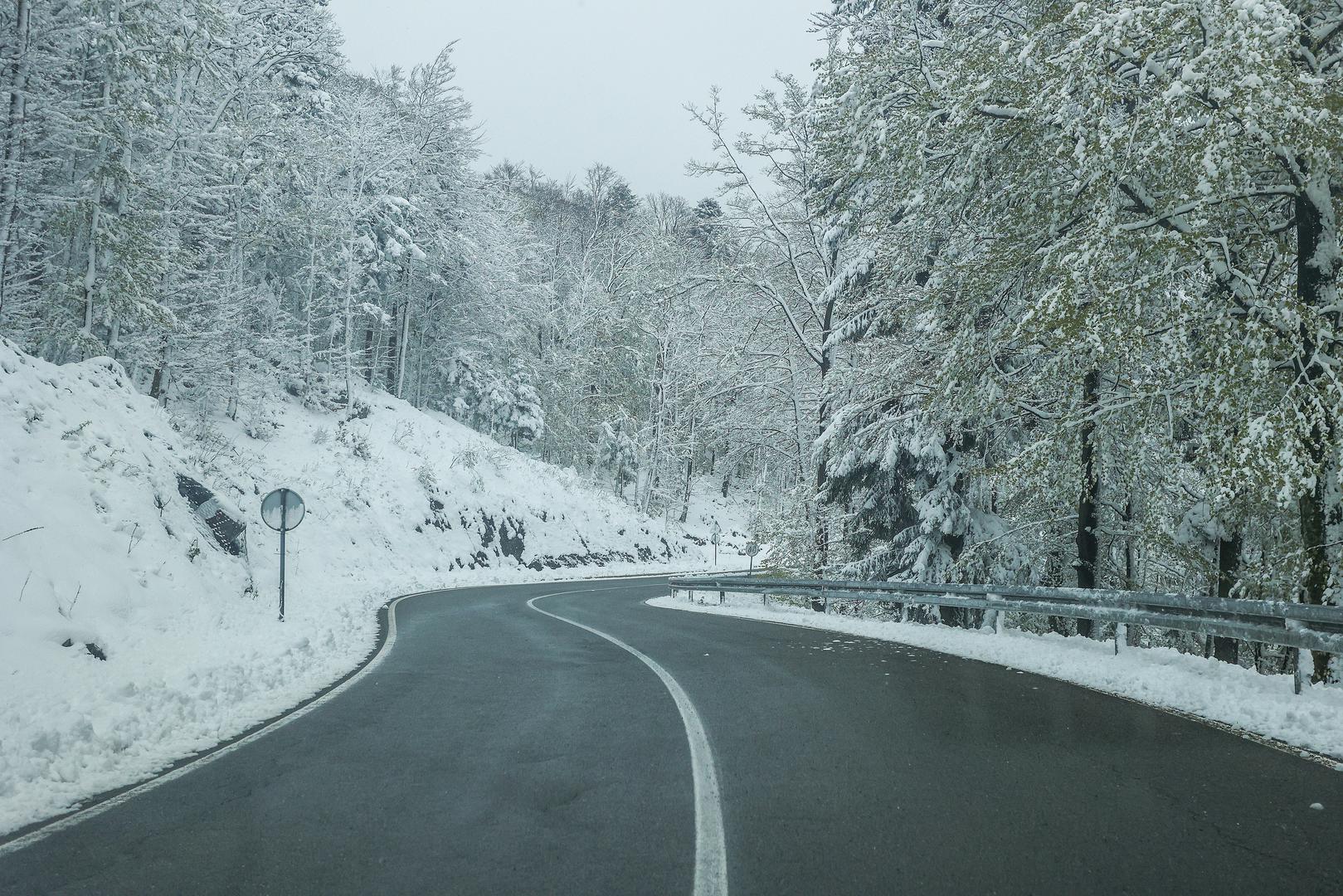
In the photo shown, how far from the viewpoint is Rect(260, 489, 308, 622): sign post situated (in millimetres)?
14078

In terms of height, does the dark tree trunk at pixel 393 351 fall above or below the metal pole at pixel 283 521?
above

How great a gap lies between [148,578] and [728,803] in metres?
10.4

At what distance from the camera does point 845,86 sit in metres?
12.3

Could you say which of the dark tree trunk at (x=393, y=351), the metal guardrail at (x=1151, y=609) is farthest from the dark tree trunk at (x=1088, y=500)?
the dark tree trunk at (x=393, y=351)

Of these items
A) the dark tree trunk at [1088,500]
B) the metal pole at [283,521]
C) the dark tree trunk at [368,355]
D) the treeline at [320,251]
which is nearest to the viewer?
the dark tree trunk at [1088,500]

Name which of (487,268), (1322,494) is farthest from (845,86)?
(487,268)

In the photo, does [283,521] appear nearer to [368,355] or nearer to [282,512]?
[282,512]

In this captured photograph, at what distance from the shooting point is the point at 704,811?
483 centimetres

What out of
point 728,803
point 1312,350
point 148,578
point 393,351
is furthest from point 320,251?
point 728,803

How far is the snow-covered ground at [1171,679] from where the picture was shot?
6711 mm

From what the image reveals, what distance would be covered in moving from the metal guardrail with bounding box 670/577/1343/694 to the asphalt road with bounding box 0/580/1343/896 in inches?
54.8

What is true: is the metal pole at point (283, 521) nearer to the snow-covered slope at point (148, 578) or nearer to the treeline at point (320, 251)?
the snow-covered slope at point (148, 578)

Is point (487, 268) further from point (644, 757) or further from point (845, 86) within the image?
point (644, 757)

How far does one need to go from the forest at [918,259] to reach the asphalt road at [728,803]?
142 inches
